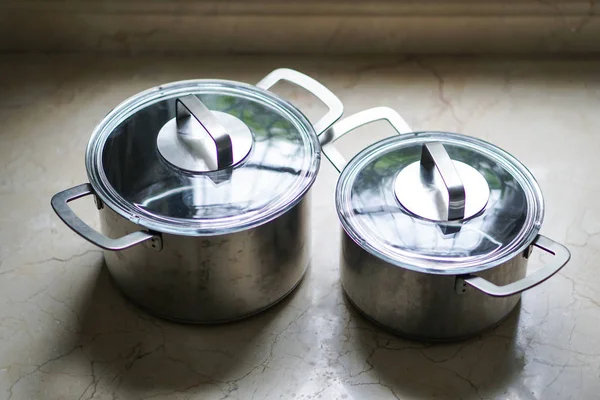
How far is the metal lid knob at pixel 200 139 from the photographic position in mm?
752

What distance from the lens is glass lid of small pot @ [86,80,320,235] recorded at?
2.36 feet

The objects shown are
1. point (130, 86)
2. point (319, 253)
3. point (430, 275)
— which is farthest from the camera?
point (130, 86)

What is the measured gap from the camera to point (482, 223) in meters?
0.73

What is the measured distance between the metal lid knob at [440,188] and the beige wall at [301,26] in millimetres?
350

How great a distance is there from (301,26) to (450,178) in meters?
0.44

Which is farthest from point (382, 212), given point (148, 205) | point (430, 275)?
point (148, 205)

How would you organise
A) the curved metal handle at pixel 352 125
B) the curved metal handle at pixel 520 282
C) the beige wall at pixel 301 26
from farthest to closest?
the beige wall at pixel 301 26 → the curved metal handle at pixel 352 125 → the curved metal handle at pixel 520 282

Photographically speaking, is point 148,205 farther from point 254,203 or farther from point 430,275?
point 430,275

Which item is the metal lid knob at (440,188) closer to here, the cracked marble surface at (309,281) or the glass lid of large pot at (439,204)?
the glass lid of large pot at (439,204)

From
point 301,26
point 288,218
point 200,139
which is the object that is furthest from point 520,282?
point 301,26

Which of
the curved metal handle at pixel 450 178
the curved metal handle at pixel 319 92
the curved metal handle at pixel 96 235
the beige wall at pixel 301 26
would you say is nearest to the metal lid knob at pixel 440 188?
the curved metal handle at pixel 450 178

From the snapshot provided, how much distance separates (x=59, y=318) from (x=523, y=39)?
0.68 m

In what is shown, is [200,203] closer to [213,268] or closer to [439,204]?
[213,268]

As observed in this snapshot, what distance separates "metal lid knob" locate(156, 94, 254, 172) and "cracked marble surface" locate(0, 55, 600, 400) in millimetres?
154
